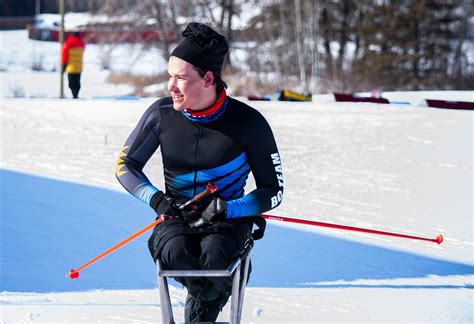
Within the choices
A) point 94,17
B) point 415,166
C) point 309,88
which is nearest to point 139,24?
point 94,17

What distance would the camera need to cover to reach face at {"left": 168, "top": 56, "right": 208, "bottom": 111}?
3408 mm

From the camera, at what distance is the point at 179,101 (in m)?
3.42

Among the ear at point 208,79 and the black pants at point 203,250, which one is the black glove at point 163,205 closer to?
the black pants at point 203,250

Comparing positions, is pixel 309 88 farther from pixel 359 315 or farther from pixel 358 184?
pixel 359 315

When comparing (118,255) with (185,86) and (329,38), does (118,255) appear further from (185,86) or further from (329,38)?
(329,38)

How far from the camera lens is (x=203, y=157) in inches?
137

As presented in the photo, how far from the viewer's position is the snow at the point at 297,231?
15.1 feet

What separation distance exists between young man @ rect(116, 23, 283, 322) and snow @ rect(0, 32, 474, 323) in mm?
988

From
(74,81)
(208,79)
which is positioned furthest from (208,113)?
(74,81)

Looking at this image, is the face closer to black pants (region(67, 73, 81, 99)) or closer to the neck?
the neck

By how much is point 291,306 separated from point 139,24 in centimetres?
2691

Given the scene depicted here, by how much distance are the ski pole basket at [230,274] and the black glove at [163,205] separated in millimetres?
219

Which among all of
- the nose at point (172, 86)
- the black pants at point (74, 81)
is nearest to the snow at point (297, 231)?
the nose at point (172, 86)

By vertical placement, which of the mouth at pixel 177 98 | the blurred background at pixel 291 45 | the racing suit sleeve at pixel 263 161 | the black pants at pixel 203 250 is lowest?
the blurred background at pixel 291 45
